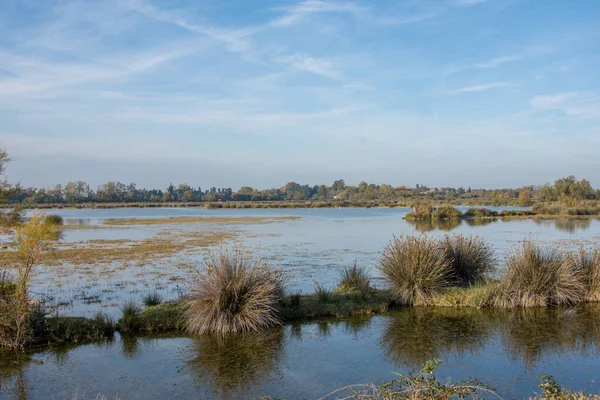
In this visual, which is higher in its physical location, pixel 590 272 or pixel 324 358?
pixel 590 272

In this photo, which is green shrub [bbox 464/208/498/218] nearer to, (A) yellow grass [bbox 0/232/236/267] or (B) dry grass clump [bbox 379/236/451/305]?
(A) yellow grass [bbox 0/232/236/267]

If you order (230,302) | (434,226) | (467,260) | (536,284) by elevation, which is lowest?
(434,226)

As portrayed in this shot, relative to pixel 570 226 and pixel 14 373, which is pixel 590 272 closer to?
pixel 14 373

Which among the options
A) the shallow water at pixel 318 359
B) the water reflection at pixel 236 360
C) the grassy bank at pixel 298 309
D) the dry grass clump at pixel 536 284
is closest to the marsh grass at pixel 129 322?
the grassy bank at pixel 298 309

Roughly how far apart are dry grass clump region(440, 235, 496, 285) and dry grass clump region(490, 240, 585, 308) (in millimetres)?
1485

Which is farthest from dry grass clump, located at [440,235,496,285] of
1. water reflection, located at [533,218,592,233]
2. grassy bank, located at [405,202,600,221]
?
grassy bank, located at [405,202,600,221]

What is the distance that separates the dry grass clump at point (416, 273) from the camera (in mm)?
13094

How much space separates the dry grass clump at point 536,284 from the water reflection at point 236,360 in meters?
6.25

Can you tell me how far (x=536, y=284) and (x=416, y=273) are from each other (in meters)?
3.14

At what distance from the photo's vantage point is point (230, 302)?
11133mm

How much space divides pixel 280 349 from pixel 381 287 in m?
6.29

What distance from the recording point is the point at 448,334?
1048 cm

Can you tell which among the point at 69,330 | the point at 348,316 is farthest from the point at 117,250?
the point at 348,316

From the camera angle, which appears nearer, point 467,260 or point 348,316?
point 348,316
